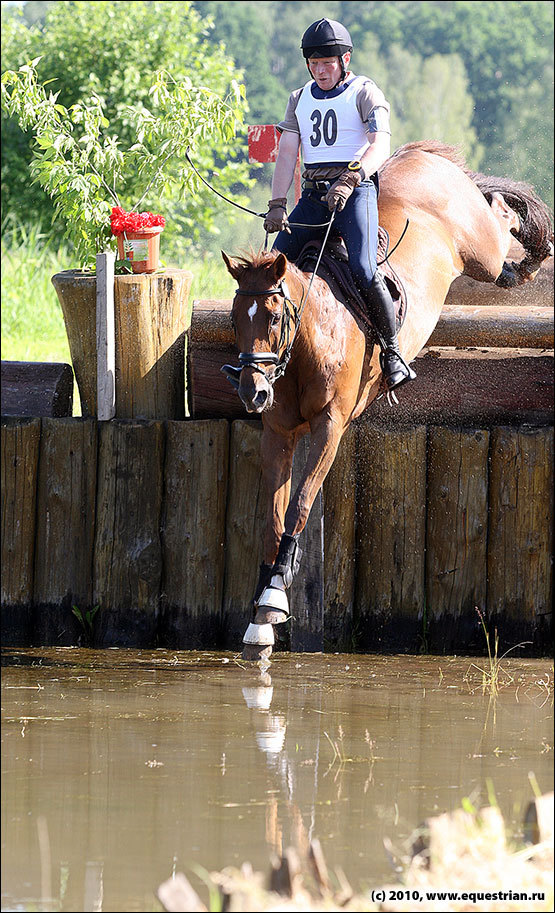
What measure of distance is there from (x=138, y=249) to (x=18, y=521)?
1.60 meters

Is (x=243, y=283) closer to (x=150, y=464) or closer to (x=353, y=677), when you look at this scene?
(x=150, y=464)

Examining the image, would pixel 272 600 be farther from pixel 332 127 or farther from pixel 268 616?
pixel 332 127

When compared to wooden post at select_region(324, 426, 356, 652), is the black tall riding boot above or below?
above

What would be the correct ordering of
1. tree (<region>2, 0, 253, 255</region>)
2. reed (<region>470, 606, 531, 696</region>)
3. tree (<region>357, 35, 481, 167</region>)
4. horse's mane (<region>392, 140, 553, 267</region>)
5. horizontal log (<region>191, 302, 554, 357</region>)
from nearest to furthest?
1. reed (<region>470, 606, 531, 696</region>)
2. horizontal log (<region>191, 302, 554, 357</region>)
3. horse's mane (<region>392, 140, 553, 267</region>)
4. tree (<region>2, 0, 253, 255</region>)
5. tree (<region>357, 35, 481, 167</region>)

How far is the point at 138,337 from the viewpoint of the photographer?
252 inches

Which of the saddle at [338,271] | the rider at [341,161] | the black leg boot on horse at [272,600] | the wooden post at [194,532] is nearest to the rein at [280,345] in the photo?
the saddle at [338,271]

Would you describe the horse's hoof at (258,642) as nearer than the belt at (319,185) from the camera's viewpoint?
Yes

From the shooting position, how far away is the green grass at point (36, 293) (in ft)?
39.8

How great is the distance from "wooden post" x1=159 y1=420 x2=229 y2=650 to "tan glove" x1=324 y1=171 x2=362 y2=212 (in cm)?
141

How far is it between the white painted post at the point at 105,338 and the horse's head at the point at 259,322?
1.34m

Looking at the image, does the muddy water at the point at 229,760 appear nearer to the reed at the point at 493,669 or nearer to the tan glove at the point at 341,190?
the reed at the point at 493,669

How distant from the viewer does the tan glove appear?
5.47 meters

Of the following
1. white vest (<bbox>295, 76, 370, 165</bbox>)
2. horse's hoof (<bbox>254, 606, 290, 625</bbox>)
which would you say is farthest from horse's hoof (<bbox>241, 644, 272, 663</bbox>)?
white vest (<bbox>295, 76, 370, 165</bbox>)

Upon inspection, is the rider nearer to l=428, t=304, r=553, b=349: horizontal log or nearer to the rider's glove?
the rider's glove
